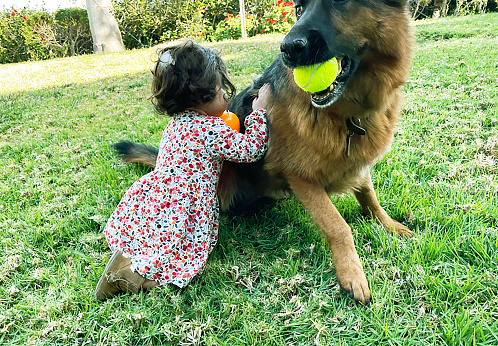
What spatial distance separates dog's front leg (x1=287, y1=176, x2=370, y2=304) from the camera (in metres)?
2.02

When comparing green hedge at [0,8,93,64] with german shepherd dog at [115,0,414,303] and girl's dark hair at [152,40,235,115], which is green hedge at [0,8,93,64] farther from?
german shepherd dog at [115,0,414,303]

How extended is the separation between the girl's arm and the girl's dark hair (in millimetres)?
242

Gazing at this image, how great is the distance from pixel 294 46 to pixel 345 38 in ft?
1.13

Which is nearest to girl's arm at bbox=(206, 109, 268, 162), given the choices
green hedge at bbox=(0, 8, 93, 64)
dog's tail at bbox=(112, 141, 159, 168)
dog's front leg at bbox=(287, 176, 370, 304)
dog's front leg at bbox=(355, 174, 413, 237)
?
dog's front leg at bbox=(287, 176, 370, 304)

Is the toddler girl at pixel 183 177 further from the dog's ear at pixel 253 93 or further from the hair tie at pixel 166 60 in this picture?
the dog's ear at pixel 253 93

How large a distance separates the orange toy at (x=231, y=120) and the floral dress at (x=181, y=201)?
0.70 ft

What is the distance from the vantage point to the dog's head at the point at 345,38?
2.04m

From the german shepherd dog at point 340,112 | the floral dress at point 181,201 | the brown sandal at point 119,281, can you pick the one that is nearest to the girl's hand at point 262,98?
the german shepherd dog at point 340,112

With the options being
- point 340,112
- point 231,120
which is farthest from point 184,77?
point 340,112

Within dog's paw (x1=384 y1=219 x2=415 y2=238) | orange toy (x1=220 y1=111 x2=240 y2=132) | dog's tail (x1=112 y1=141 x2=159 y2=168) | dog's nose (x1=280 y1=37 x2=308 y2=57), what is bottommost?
dog's tail (x1=112 y1=141 x2=159 y2=168)

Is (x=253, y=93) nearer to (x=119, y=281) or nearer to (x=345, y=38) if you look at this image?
(x=345, y=38)

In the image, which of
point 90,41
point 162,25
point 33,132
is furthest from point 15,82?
point 90,41

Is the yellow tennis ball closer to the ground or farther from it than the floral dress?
farther from it

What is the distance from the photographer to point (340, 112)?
2346 millimetres
